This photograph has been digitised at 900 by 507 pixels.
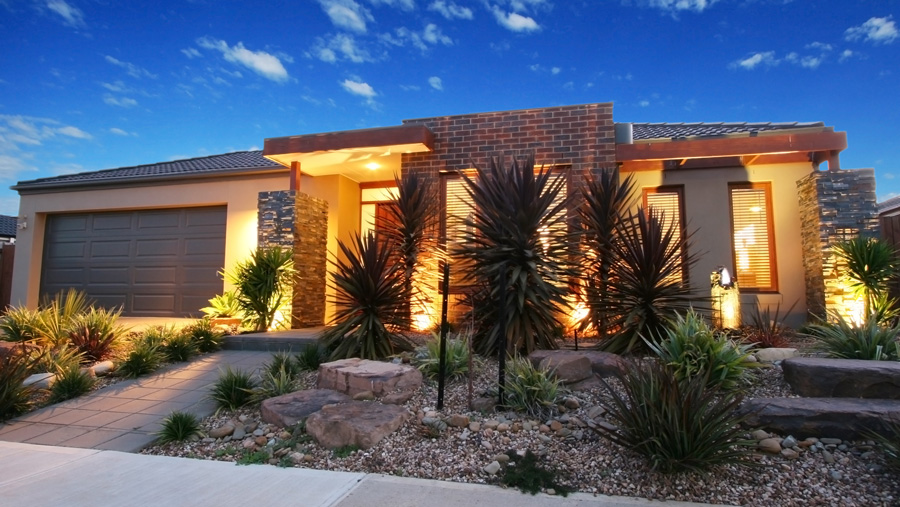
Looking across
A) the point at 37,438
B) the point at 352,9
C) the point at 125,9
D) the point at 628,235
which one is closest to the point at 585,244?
the point at 628,235

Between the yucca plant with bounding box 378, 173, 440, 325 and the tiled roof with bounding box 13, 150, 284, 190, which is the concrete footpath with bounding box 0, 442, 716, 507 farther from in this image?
the tiled roof with bounding box 13, 150, 284, 190

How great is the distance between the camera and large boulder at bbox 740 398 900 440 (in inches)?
137

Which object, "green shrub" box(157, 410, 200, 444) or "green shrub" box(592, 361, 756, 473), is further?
"green shrub" box(157, 410, 200, 444)

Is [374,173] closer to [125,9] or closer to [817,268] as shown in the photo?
[125,9]

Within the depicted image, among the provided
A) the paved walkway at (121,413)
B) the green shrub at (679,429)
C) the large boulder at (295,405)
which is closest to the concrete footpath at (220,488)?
the green shrub at (679,429)

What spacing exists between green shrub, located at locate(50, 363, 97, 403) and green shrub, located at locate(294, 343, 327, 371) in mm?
2326

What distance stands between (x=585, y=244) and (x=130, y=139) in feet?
44.1

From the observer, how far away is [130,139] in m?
13.9

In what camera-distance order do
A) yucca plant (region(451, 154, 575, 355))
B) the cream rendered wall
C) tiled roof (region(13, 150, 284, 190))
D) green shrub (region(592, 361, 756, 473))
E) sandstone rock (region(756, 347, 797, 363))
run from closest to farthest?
green shrub (region(592, 361, 756, 473)) < sandstone rock (region(756, 347, 797, 363)) < yucca plant (region(451, 154, 575, 355)) < the cream rendered wall < tiled roof (region(13, 150, 284, 190))

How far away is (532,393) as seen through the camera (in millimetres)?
4418

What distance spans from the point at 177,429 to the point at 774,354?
596 centimetres

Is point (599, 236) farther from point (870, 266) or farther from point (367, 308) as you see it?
point (870, 266)

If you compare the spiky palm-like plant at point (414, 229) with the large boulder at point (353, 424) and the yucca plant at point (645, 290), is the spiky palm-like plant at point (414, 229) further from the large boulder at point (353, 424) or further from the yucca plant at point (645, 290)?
the large boulder at point (353, 424)

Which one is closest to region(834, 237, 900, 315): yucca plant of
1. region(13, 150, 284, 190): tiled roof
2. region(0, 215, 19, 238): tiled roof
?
region(13, 150, 284, 190): tiled roof
